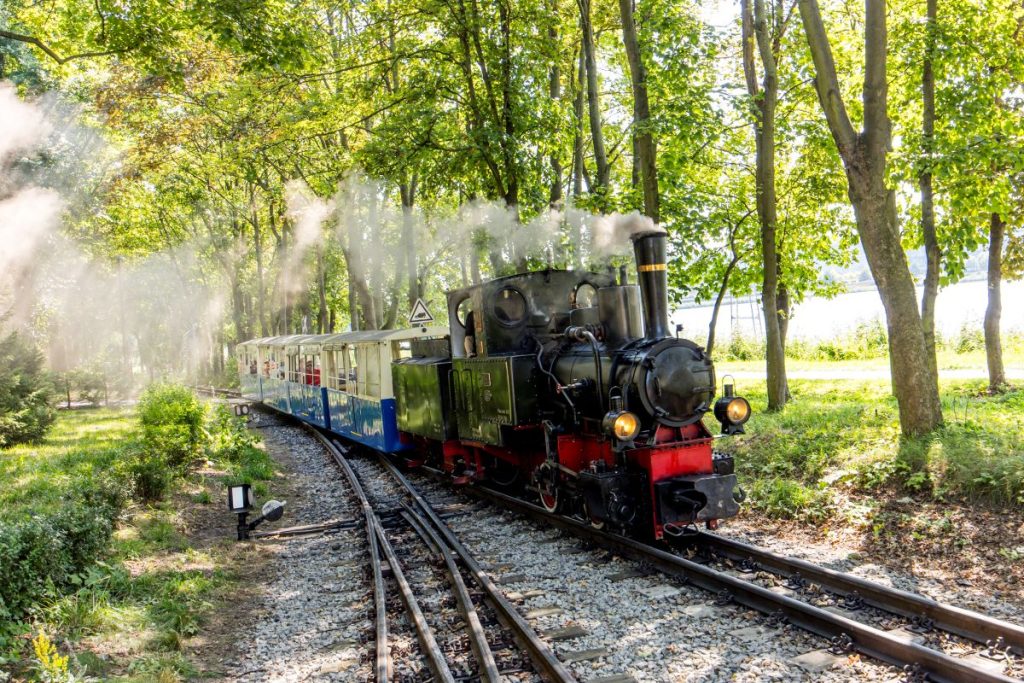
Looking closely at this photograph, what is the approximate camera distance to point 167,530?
28.8 feet

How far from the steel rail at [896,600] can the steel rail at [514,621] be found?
2.16m

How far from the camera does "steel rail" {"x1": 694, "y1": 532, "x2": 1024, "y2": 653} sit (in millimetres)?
4426

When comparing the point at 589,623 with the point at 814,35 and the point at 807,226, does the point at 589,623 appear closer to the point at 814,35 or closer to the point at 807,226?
the point at 814,35

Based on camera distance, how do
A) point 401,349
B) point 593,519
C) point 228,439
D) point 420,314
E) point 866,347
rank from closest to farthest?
point 593,519
point 401,349
point 228,439
point 420,314
point 866,347

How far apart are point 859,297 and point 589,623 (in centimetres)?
7253

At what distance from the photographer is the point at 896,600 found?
5.07 meters

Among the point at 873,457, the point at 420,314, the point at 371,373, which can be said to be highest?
the point at 420,314

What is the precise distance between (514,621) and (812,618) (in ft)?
6.59

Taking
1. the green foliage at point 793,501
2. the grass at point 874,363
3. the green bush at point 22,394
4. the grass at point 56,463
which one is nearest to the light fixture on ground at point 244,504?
the grass at point 56,463

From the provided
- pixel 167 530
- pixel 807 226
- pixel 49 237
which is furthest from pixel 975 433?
pixel 49 237

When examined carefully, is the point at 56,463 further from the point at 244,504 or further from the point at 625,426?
the point at 625,426

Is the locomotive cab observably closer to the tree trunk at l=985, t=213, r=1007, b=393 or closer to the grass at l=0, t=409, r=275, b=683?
the grass at l=0, t=409, r=275, b=683

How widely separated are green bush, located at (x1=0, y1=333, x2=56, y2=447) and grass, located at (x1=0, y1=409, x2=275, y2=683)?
3.40 metres

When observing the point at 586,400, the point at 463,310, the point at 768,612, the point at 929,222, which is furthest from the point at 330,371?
the point at 768,612
